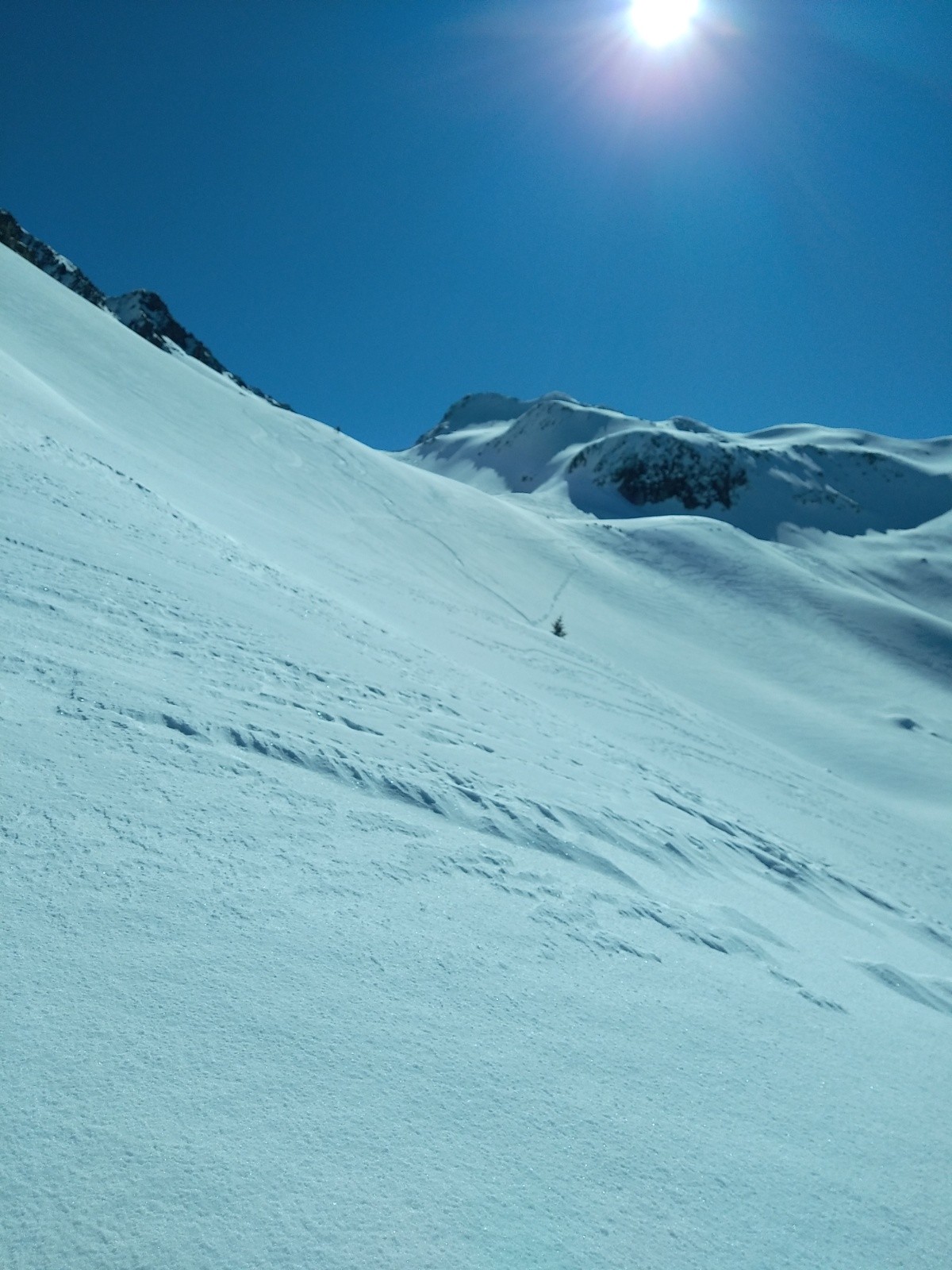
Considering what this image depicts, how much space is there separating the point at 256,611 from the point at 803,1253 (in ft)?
21.6

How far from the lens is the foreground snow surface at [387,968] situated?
5.96 feet

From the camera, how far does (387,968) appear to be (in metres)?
2.75

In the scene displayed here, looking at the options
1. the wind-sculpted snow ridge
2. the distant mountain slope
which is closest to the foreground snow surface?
the wind-sculpted snow ridge

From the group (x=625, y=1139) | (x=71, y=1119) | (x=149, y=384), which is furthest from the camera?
(x=149, y=384)

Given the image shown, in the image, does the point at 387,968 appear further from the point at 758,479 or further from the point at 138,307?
the point at 138,307

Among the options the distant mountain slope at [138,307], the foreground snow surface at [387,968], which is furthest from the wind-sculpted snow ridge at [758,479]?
the foreground snow surface at [387,968]

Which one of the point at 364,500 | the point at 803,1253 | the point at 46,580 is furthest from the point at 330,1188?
the point at 364,500

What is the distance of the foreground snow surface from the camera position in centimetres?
182

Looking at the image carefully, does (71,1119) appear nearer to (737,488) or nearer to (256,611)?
(256,611)

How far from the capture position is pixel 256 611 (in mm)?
7410

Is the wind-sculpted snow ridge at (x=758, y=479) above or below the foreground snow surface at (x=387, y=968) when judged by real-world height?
above

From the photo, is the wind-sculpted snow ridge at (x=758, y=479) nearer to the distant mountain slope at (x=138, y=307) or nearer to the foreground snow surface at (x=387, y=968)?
the distant mountain slope at (x=138, y=307)

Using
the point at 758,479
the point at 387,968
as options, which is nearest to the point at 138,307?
the point at 758,479

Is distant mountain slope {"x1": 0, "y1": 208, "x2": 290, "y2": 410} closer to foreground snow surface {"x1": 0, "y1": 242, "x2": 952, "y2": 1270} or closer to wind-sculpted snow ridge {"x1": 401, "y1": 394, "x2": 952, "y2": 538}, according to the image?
wind-sculpted snow ridge {"x1": 401, "y1": 394, "x2": 952, "y2": 538}
